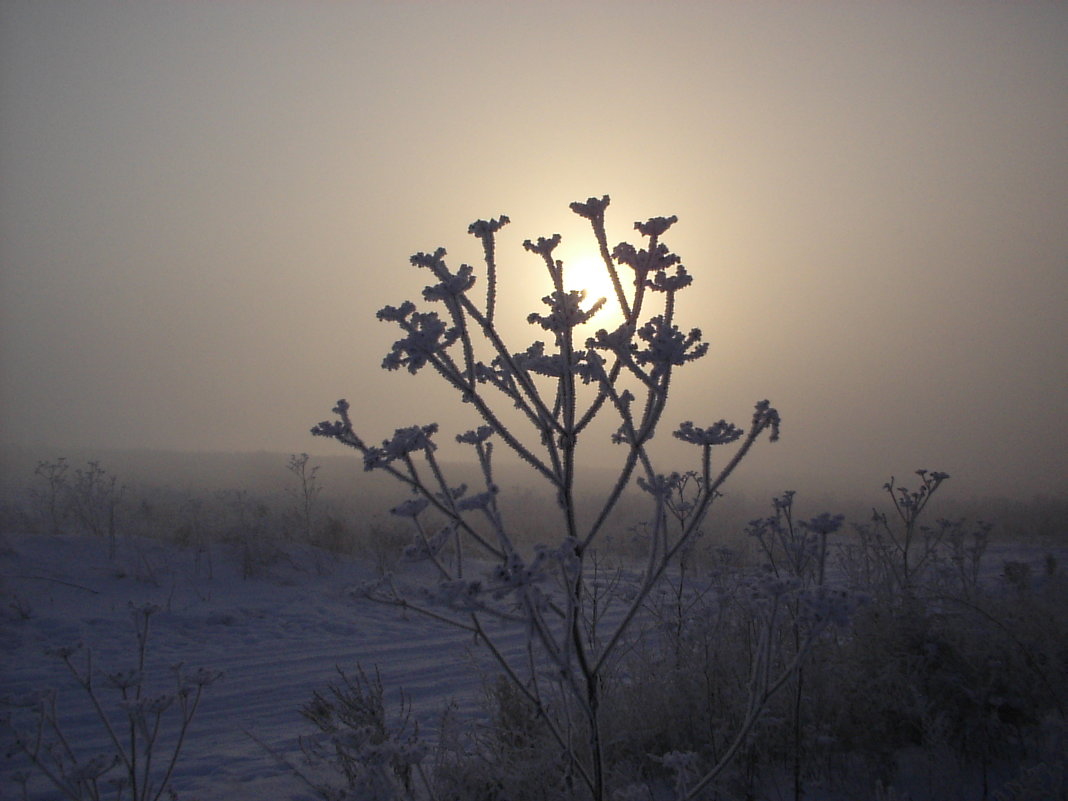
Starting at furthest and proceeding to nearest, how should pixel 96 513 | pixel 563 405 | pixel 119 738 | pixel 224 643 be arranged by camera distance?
pixel 96 513 → pixel 224 643 → pixel 119 738 → pixel 563 405

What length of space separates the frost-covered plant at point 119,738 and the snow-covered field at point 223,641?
0.50 ft

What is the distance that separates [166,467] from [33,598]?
309 feet

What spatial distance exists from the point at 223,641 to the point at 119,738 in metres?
2.93

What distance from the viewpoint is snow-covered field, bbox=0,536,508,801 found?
16.4ft

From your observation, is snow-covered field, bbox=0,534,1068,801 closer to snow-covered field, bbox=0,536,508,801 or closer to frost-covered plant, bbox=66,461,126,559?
snow-covered field, bbox=0,536,508,801

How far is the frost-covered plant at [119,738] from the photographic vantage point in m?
2.75

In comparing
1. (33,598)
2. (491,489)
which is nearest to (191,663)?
(33,598)

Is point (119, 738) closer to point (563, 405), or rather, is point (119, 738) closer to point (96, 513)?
point (563, 405)

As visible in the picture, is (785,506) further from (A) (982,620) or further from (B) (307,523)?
(B) (307,523)

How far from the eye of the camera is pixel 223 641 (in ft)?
26.5

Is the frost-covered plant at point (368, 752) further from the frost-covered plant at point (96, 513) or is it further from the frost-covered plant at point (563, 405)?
the frost-covered plant at point (96, 513)

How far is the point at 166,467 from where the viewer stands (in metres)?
91.8

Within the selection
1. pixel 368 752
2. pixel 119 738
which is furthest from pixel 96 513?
pixel 368 752

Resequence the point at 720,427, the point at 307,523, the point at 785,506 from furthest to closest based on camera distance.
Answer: the point at 307,523 → the point at 785,506 → the point at 720,427
